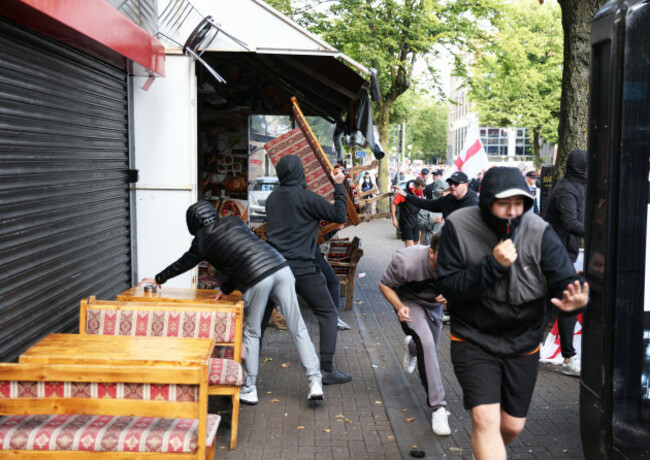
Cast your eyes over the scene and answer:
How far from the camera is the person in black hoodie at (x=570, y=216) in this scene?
6.57 meters

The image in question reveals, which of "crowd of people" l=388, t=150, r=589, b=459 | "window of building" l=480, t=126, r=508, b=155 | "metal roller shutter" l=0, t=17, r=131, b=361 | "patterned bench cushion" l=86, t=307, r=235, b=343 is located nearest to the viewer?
"crowd of people" l=388, t=150, r=589, b=459

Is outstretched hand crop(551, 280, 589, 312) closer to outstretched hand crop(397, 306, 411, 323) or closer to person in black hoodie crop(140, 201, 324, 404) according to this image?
outstretched hand crop(397, 306, 411, 323)

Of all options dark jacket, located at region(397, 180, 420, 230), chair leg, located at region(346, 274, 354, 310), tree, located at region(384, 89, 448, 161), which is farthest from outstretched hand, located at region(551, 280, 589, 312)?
tree, located at region(384, 89, 448, 161)

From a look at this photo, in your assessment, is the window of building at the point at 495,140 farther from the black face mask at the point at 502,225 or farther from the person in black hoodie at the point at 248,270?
the black face mask at the point at 502,225

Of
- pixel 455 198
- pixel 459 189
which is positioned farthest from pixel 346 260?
pixel 459 189

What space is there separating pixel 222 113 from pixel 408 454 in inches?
350

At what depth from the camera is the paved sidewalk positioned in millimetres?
4965

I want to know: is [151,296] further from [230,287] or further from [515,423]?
[515,423]

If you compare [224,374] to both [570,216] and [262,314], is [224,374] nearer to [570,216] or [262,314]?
[262,314]

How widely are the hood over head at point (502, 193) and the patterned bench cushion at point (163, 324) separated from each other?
93.5 inches

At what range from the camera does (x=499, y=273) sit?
→ 3.46 metres

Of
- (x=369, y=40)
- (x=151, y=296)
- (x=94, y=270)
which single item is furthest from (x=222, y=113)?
(x=369, y=40)

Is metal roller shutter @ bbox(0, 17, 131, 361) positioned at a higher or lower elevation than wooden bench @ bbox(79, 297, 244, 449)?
higher

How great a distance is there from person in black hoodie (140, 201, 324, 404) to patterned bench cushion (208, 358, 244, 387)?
0.70 metres
